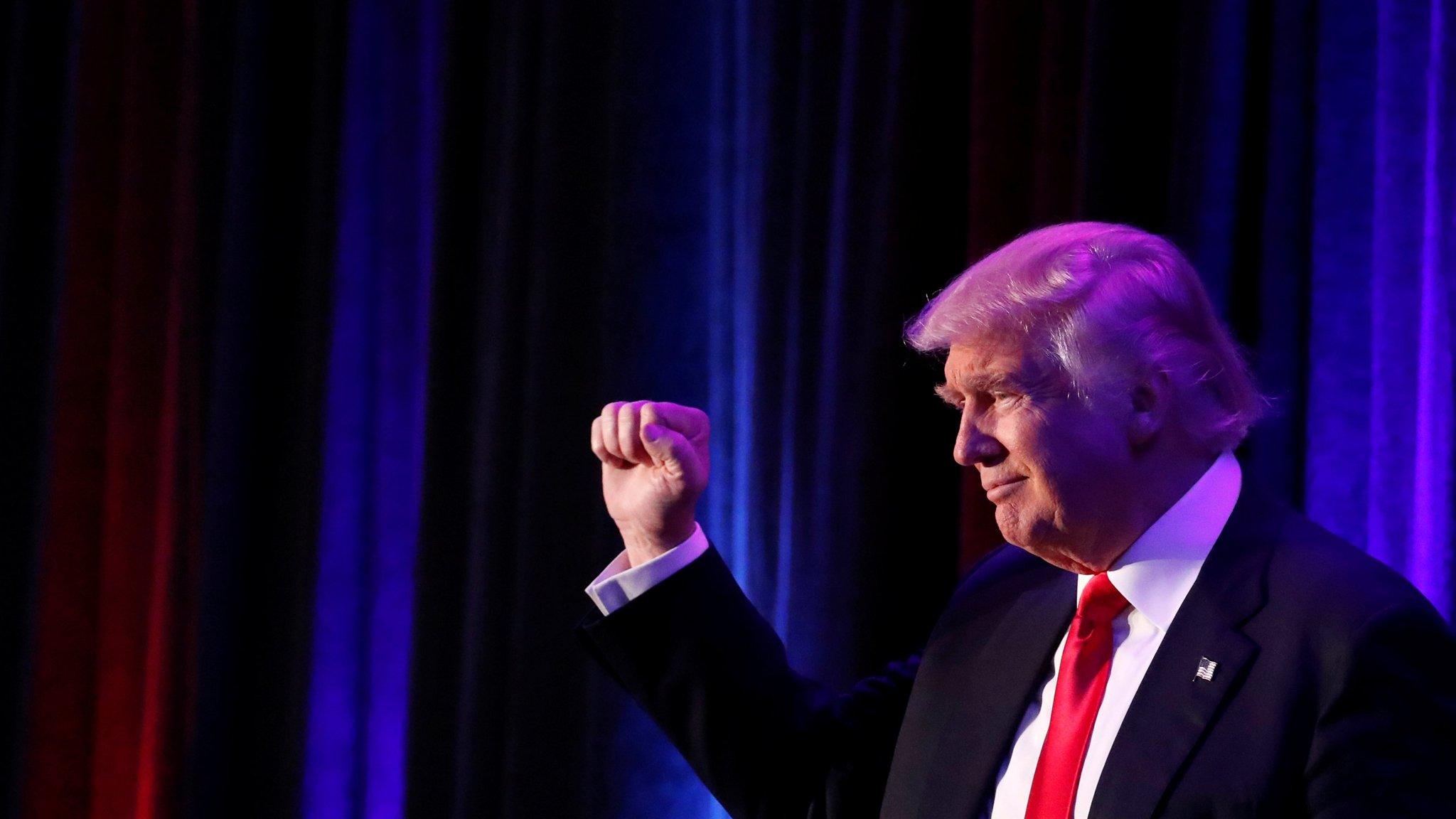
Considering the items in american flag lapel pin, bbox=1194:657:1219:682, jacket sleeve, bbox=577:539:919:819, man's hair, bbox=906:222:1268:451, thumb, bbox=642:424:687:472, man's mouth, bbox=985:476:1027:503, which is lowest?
jacket sleeve, bbox=577:539:919:819

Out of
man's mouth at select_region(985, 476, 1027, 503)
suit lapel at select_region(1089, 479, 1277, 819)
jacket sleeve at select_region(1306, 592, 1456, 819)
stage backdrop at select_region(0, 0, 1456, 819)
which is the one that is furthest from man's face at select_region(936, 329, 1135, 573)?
stage backdrop at select_region(0, 0, 1456, 819)

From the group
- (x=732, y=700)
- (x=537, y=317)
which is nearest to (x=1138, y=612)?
(x=732, y=700)

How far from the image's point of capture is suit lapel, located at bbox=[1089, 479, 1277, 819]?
1.15m

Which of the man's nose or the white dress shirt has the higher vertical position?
the man's nose

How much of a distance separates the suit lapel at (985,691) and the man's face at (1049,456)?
11 cm

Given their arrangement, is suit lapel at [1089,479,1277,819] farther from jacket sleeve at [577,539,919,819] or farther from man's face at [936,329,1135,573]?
jacket sleeve at [577,539,919,819]

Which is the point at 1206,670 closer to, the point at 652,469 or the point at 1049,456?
the point at 1049,456

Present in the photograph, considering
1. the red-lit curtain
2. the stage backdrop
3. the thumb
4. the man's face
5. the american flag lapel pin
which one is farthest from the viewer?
the red-lit curtain

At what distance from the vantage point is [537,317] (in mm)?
2219

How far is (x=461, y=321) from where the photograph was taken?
7.75 feet

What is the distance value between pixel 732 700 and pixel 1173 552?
469mm

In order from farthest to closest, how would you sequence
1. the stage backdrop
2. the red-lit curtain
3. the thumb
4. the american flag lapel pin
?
the red-lit curtain → the stage backdrop → the thumb → the american flag lapel pin

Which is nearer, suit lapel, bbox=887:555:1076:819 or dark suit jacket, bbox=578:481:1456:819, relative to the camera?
dark suit jacket, bbox=578:481:1456:819

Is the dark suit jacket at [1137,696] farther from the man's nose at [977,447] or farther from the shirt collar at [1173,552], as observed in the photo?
the man's nose at [977,447]
